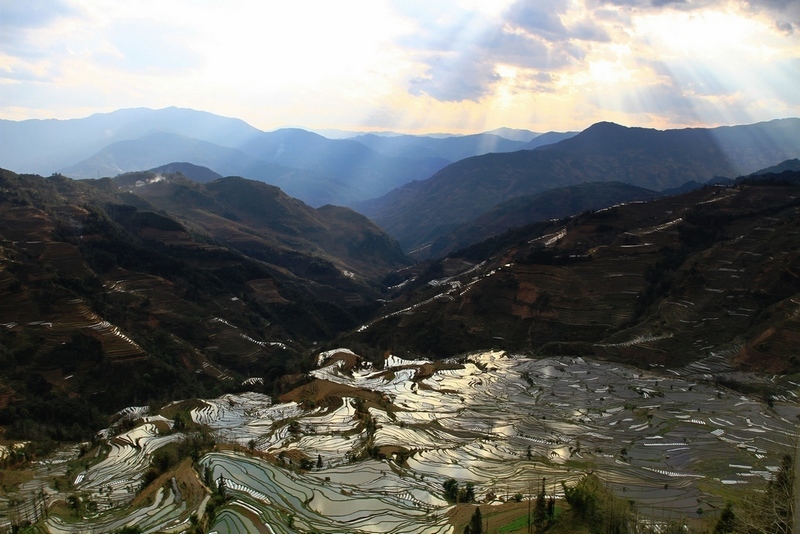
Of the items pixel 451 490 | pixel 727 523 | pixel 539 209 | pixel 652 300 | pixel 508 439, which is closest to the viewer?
pixel 727 523

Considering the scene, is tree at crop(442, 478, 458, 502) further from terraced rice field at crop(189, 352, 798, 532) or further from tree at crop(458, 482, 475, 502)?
terraced rice field at crop(189, 352, 798, 532)

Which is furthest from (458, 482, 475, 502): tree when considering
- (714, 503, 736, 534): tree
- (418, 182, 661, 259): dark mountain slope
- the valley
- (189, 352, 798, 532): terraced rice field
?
(418, 182, 661, 259): dark mountain slope

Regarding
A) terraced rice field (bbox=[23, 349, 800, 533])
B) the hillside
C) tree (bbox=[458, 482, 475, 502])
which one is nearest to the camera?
terraced rice field (bbox=[23, 349, 800, 533])

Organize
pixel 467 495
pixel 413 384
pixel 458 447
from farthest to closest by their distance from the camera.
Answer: pixel 413 384, pixel 458 447, pixel 467 495

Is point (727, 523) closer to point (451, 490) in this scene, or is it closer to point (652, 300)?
point (451, 490)

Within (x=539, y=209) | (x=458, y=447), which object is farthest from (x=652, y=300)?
(x=539, y=209)

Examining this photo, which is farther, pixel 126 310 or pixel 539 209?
pixel 539 209
